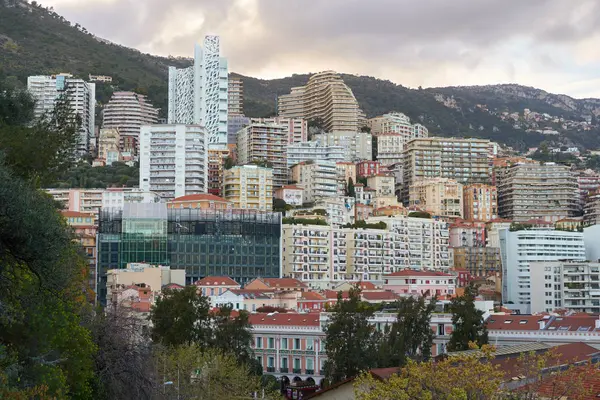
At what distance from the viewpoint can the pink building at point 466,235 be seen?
147m

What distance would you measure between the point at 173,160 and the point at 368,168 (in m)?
40.6

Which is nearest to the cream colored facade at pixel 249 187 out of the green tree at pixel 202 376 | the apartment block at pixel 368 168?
the apartment block at pixel 368 168

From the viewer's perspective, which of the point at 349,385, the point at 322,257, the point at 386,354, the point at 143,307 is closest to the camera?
the point at 349,385

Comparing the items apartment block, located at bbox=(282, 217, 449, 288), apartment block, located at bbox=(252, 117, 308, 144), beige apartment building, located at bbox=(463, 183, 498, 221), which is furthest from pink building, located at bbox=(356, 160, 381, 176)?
apartment block, located at bbox=(282, 217, 449, 288)

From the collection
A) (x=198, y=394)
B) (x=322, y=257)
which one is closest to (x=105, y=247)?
(x=322, y=257)

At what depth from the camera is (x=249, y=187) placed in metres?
140

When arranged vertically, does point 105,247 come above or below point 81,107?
below

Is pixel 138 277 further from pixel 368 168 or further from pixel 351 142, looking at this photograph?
pixel 351 142

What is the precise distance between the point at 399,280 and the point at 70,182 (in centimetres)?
4887

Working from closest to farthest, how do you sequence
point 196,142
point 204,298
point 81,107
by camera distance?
point 204,298 → point 196,142 → point 81,107

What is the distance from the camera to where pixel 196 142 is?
14375 centimetres

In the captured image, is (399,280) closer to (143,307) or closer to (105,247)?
(105,247)

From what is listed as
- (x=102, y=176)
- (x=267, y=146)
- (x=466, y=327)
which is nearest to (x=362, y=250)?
(x=102, y=176)

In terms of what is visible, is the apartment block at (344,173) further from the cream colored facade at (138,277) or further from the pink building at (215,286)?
the cream colored facade at (138,277)
